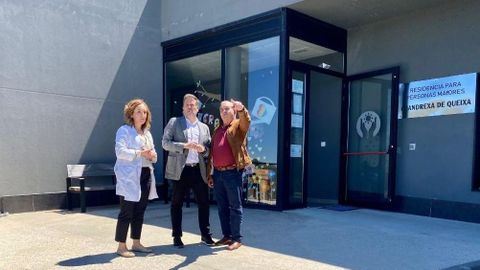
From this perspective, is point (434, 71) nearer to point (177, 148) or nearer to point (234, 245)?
point (234, 245)

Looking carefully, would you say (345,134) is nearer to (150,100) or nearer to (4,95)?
(150,100)

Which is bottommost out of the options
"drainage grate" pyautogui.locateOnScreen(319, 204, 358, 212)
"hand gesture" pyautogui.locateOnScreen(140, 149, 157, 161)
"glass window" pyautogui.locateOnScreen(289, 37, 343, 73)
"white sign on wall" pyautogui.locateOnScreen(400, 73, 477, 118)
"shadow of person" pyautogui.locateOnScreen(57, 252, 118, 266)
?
"drainage grate" pyautogui.locateOnScreen(319, 204, 358, 212)

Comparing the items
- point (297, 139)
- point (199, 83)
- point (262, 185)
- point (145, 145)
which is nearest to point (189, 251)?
point (145, 145)

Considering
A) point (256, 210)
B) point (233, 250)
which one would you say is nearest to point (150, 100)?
point (256, 210)

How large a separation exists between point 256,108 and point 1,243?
4589mm

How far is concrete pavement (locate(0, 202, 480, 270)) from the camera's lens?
427cm

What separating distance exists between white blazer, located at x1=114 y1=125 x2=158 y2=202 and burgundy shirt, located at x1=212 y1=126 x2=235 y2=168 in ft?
2.77

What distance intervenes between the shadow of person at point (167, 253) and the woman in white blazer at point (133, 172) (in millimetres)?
123

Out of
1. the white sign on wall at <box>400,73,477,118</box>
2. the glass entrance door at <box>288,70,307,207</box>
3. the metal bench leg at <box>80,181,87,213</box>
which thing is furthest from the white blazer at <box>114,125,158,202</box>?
the white sign on wall at <box>400,73,477,118</box>

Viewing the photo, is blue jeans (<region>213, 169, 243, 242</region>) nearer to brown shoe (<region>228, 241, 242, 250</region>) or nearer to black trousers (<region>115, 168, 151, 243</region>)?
→ brown shoe (<region>228, 241, 242, 250</region>)

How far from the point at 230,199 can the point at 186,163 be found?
0.64 metres

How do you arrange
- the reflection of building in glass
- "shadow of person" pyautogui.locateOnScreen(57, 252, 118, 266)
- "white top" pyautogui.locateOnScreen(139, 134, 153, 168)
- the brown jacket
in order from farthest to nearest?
the reflection of building in glass → the brown jacket → "white top" pyautogui.locateOnScreen(139, 134, 153, 168) → "shadow of person" pyautogui.locateOnScreen(57, 252, 118, 266)

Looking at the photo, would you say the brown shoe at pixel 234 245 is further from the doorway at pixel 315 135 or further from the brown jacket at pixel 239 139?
the doorway at pixel 315 135

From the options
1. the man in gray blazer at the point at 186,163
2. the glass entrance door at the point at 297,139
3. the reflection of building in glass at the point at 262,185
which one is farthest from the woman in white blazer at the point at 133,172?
the glass entrance door at the point at 297,139
